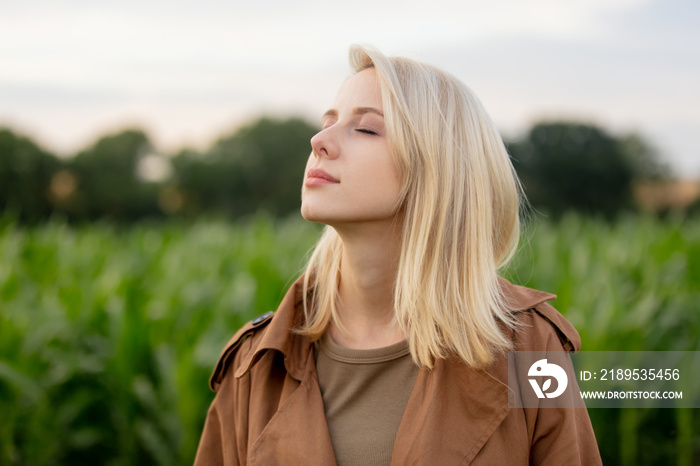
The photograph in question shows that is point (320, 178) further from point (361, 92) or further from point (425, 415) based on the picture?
point (425, 415)

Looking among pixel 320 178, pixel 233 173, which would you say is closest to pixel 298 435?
pixel 320 178

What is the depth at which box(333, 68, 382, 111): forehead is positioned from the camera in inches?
68.1

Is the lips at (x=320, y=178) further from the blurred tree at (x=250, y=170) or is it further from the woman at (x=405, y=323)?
the blurred tree at (x=250, y=170)

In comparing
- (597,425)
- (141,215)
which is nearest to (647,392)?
(597,425)

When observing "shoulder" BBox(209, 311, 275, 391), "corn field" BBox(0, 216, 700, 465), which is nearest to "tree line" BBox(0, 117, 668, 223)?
"corn field" BBox(0, 216, 700, 465)

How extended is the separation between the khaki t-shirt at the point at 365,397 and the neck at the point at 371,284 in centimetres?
6

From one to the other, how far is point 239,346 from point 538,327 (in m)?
0.94

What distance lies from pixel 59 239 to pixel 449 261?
6042 mm

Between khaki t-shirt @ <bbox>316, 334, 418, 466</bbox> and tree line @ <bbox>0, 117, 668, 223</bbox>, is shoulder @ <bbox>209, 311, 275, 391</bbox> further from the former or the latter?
tree line @ <bbox>0, 117, 668, 223</bbox>

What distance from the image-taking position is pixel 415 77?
174cm

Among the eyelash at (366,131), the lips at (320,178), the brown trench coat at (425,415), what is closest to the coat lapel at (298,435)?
the brown trench coat at (425,415)

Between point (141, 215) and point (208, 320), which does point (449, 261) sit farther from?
point (141, 215)

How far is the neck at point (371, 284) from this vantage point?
5.86ft

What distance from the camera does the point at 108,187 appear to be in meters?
23.7
